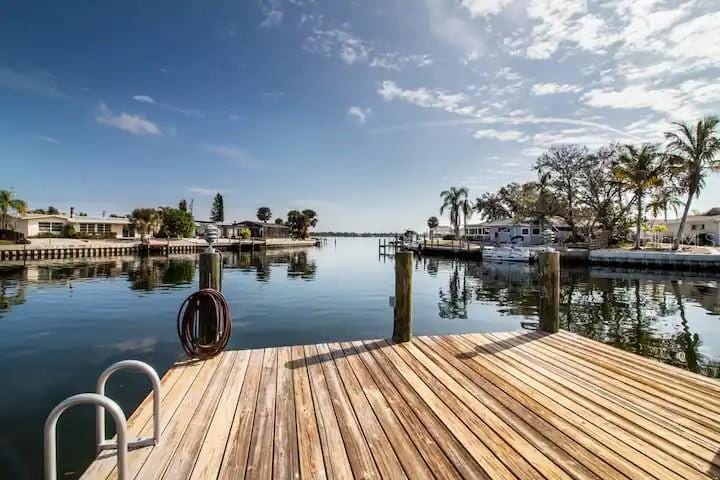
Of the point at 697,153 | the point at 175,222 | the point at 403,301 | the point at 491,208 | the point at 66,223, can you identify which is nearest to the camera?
the point at 403,301

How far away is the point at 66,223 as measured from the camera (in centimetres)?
4456

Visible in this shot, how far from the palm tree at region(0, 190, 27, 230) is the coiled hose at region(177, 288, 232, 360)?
152 feet

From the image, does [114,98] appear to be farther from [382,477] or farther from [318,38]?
[382,477]

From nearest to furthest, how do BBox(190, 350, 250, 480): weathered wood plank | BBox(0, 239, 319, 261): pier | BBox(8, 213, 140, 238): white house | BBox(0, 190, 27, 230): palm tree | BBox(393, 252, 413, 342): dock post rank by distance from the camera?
BBox(190, 350, 250, 480): weathered wood plank, BBox(393, 252, 413, 342): dock post, BBox(0, 239, 319, 261): pier, BBox(0, 190, 27, 230): palm tree, BBox(8, 213, 140, 238): white house

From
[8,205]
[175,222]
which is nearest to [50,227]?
[8,205]

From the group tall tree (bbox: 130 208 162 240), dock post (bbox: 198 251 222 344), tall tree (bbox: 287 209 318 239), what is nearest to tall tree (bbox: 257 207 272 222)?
tall tree (bbox: 287 209 318 239)

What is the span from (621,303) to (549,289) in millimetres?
11813

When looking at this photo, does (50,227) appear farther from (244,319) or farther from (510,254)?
(510,254)

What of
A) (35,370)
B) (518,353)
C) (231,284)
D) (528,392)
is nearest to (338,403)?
(528,392)

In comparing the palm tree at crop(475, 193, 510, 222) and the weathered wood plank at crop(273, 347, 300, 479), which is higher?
the palm tree at crop(475, 193, 510, 222)

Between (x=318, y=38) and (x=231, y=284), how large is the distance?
12.8 meters

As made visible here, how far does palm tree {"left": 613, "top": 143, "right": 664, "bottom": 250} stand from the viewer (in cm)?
3272

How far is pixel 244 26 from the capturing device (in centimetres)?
1571

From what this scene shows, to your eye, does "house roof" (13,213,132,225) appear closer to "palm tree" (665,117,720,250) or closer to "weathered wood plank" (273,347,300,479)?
"weathered wood plank" (273,347,300,479)
